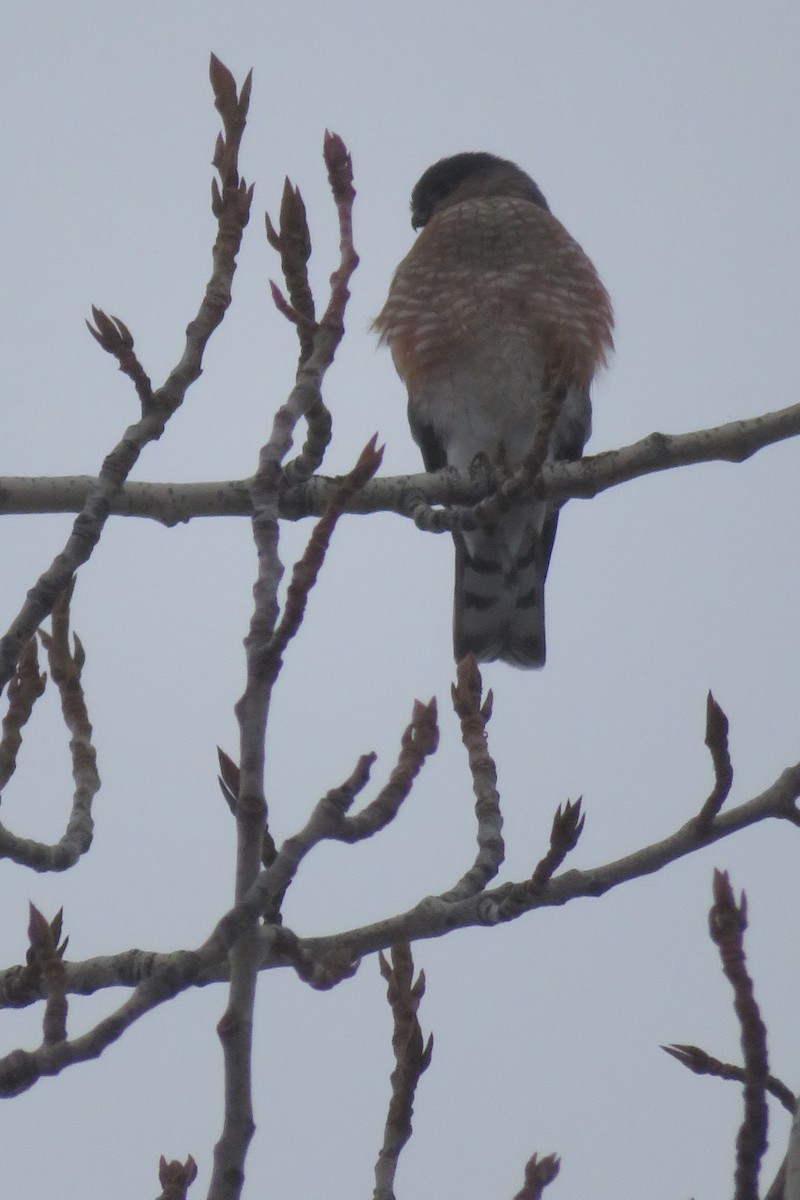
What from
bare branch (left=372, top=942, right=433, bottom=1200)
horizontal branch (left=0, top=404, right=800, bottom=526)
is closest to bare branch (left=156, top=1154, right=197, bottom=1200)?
bare branch (left=372, top=942, right=433, bottom=1200)

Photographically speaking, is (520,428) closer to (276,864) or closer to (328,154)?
(328,154)

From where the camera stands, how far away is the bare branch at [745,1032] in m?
1.75

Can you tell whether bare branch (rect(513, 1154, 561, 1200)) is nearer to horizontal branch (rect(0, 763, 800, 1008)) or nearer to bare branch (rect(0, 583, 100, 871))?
horizontal branch (rect(0, 763, 800, 1008))

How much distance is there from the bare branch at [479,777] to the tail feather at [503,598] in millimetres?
2892

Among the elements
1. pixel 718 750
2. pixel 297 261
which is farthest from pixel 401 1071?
pixel 297 261

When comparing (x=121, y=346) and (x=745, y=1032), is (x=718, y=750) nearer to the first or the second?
(x=745, y=1032)

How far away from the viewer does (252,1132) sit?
1.75 metres

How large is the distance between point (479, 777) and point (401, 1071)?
0.70 meters

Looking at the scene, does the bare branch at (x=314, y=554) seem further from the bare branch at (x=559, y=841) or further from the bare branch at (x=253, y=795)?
the bare branch at (x=559, y=841)

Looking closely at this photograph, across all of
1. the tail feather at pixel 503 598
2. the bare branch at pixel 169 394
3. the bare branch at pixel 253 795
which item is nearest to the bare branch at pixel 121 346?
the bare branch at pixel 169 394

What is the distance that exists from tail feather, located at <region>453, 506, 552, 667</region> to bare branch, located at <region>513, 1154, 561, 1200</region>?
3535mm

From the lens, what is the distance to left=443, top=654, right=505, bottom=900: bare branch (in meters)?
2.76

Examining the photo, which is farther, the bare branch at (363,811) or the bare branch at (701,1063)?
the bare branch at (701,1063)

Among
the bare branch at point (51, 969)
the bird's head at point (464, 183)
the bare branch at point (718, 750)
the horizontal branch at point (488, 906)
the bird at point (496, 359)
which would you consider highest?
the bird's head at point (464, 183)
